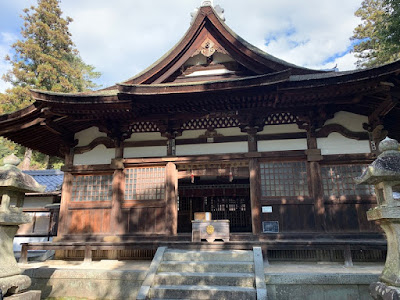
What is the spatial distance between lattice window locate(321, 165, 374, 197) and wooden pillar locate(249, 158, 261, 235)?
1.99 metres

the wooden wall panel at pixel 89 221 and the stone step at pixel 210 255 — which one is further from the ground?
the wooden wall panel at pixel 89 221

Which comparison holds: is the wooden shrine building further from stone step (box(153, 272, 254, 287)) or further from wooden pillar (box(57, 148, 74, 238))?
stone step (box(153, 272, 254, 287))

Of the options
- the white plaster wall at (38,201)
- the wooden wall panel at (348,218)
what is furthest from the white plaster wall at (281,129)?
the white plaster wall at (38,201)

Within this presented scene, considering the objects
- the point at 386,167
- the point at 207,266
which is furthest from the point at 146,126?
the point at 386,167

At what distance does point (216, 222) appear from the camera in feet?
27.4

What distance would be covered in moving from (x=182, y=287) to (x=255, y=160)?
4499mm

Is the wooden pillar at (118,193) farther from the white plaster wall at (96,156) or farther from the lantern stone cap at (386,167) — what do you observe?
the lantern stone cap at (386,167)

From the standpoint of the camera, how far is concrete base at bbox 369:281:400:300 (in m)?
4.43

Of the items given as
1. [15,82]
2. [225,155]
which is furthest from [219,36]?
[15,82]

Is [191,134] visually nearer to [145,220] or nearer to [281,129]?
[281,129]

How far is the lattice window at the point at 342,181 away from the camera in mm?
8523

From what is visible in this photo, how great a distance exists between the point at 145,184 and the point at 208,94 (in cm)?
374

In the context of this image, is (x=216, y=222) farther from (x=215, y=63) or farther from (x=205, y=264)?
(x=215, y=63)

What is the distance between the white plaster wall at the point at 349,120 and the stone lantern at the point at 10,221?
866 centimetres
